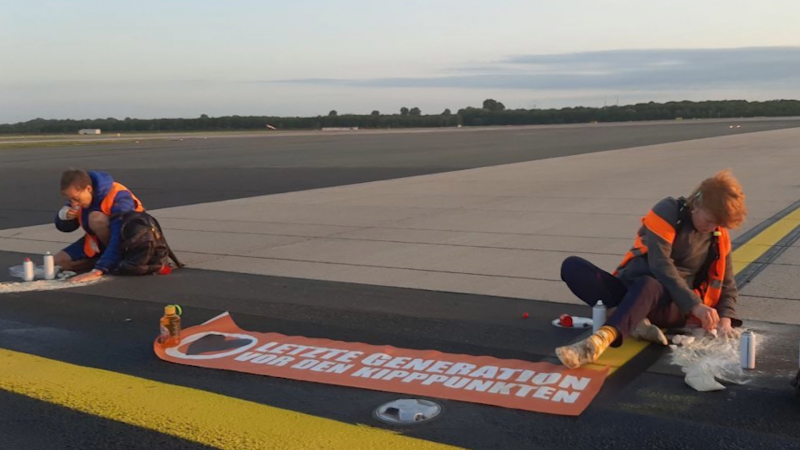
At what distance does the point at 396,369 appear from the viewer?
471 cm

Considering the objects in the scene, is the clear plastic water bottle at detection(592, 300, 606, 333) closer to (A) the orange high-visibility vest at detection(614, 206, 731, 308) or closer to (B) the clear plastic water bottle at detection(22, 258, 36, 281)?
(A) the orange high-visibility vest at detection(614, 206, 731, 308)

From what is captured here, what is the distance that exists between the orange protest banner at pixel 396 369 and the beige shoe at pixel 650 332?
2.05 ft

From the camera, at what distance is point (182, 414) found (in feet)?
13.4

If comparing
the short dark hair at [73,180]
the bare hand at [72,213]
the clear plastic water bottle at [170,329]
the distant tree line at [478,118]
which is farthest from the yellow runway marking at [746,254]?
the distant tree line at [478,118]

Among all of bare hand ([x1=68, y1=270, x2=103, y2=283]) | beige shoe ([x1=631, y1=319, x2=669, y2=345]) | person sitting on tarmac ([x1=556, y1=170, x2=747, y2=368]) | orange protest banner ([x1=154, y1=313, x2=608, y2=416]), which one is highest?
person sitting on tarmac ([x1=556, y1=170, x2=747, y2=368])

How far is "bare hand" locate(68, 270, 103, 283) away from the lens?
7.23 meters

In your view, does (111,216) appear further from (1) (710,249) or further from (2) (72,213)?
(1) (710,249)

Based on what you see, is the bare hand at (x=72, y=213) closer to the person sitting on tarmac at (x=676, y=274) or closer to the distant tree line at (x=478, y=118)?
the person sitting on tarmac at (x=676, y=274)

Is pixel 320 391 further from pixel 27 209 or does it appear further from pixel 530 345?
pixel 27 209

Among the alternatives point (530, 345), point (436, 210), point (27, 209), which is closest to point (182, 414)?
point (530, 345)

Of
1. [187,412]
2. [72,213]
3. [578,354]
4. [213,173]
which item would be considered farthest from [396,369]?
[213,173]

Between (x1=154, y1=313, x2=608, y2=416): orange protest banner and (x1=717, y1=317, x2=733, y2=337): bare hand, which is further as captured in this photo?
(x1=717, y1=317, x2=733, y2=337): bare hand

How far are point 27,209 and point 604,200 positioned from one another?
9.13 m

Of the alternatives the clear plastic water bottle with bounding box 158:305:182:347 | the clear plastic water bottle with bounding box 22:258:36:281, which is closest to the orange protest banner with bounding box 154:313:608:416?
the clear plastic water bottle with bounding box 158:305:182:347
